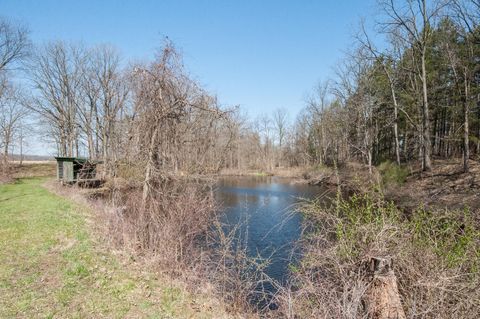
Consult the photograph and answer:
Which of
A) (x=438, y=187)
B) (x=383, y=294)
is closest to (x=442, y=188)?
(x=438, y=187)

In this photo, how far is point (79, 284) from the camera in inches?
211

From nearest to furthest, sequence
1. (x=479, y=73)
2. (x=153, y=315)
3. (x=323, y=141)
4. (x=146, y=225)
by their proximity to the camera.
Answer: (x=153, y=315) < (x=146, y=225) < (x=479, y=73) < (x=323, y=141)

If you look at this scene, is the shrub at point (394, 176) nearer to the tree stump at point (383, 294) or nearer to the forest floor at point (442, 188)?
the forest floor at point (442, 188)

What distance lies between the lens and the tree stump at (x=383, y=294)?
3.72 metres

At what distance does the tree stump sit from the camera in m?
3.72

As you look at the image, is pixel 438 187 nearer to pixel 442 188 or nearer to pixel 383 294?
pixel 442 188

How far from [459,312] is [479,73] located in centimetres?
2868

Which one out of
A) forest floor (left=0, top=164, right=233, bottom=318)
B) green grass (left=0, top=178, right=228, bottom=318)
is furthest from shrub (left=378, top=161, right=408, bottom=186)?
green grass (left=0, top=178, right=228, bottom=318)

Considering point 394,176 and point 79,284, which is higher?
point 394,176

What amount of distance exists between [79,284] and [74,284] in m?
0.08

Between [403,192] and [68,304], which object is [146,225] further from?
Answer: [403,192]

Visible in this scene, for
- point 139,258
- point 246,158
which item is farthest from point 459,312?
point 246,158

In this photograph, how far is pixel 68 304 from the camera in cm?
470

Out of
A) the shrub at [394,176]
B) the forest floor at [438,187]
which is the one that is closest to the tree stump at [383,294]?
the forest floor at [438,187]
